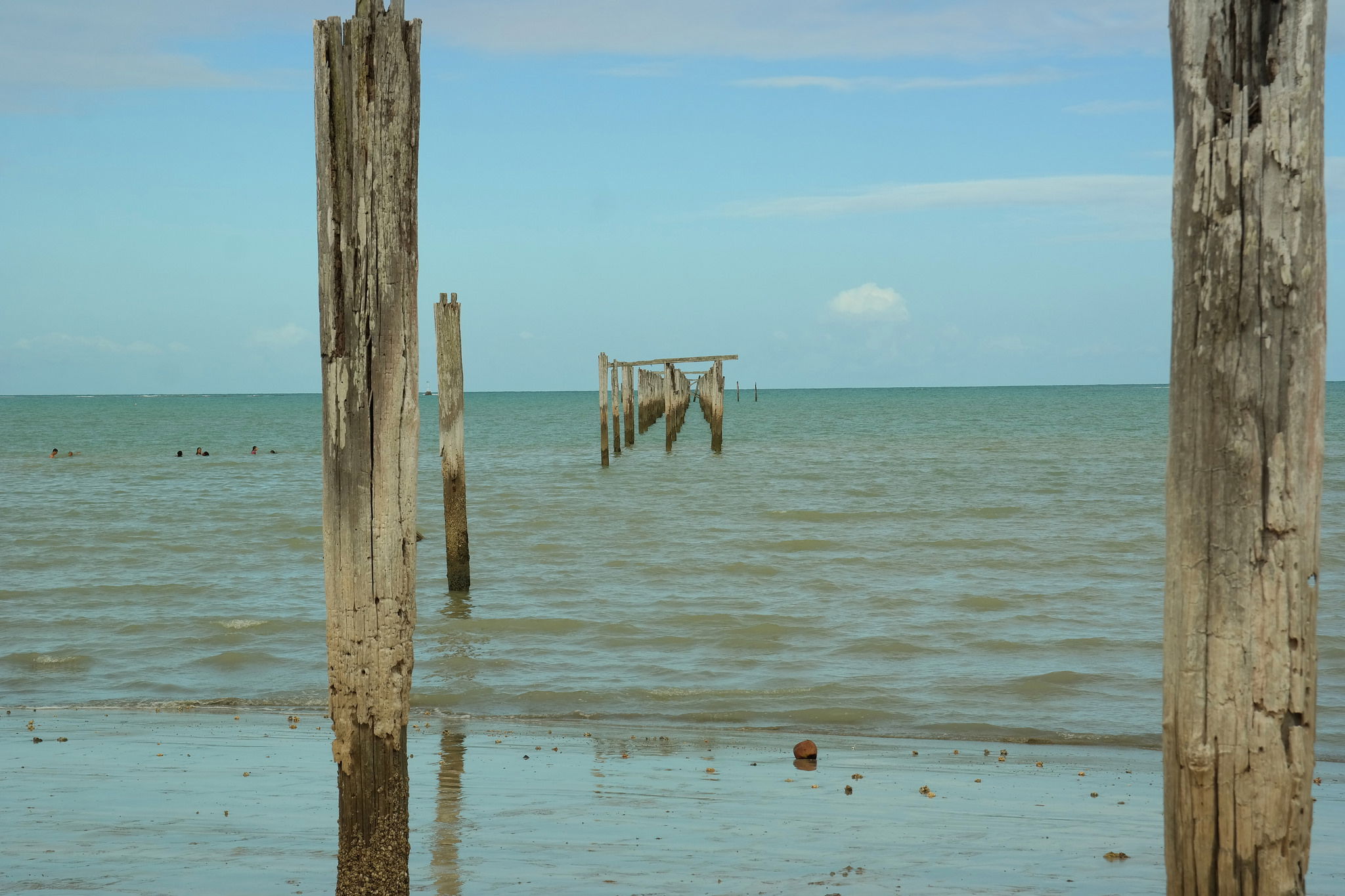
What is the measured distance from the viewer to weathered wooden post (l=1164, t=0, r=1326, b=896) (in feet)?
8.33

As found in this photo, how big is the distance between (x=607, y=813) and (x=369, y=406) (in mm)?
2313

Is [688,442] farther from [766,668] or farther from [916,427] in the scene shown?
[766,668]

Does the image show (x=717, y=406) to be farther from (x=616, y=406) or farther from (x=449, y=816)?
(x=449, y=816)

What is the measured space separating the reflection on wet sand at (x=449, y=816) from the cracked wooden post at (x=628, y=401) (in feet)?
75.7

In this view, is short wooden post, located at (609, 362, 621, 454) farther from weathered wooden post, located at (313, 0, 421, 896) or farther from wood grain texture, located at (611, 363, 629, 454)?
weathered wooden post, located at (313, 0, 421, 896)

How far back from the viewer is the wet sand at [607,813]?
416 centimetres

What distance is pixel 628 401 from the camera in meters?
32.1

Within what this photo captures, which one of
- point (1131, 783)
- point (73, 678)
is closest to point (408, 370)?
point (1131, 783)

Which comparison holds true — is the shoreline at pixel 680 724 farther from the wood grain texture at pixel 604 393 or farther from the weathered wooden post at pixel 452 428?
the wood grain texture at pixel 604 393

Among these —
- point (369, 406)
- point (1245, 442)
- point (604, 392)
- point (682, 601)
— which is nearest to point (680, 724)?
point (682, 601)

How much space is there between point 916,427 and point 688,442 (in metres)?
17.3

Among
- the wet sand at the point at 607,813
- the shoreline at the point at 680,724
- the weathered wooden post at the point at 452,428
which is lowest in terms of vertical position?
the shoreline at the point at 680,724

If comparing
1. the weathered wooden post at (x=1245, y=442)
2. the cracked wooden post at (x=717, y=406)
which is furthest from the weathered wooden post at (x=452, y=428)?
the cracked wooden post at (x=717, y=406)

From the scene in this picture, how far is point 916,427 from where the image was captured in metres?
52.5
